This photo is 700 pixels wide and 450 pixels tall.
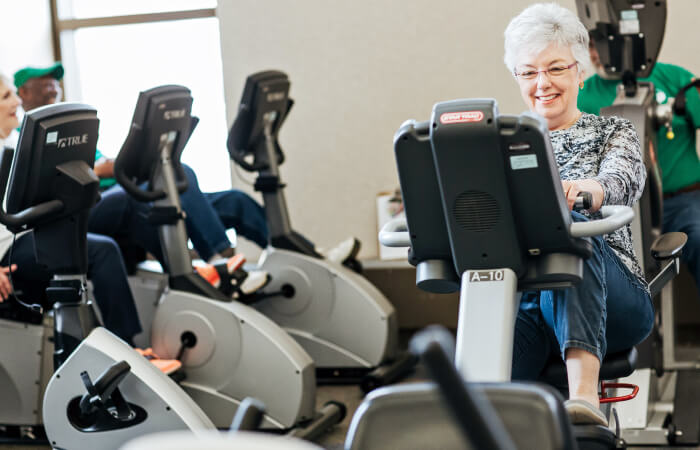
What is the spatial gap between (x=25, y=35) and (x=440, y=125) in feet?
14.7

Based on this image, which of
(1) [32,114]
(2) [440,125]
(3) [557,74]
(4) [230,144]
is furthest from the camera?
(4) [230,144]

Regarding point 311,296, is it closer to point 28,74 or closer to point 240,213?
point 240,213

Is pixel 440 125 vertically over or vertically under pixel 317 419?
over

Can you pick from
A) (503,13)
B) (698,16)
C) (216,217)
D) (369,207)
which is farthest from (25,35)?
(698,16)

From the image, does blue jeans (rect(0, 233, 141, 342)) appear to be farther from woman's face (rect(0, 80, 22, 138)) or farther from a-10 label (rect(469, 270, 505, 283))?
a-10 label (rect(469, 270, 505, 283))

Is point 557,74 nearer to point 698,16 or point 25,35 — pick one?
point 698,16

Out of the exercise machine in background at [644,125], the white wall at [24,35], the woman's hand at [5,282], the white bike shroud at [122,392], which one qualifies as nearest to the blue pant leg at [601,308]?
the exercise machine in background at [644,125]

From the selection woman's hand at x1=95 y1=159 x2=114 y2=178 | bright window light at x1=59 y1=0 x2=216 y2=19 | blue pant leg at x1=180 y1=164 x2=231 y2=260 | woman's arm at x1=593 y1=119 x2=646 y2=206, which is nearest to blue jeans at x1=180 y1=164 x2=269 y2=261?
blue pant leg at x1=180 y1=164 x2=231 y2=260

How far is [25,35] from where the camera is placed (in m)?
5.64

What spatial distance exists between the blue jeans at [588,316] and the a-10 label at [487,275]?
222 mm

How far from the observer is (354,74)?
539cm

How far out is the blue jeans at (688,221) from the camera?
4.04 metres

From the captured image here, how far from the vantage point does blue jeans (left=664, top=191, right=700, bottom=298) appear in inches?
159

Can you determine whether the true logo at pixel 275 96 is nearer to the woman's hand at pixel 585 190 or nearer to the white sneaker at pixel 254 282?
the white sneaker at pixel 254 282
